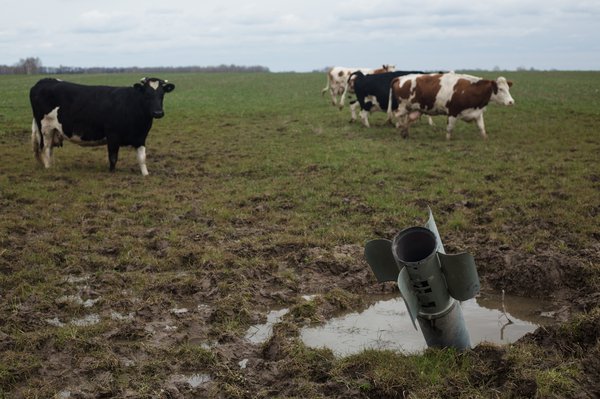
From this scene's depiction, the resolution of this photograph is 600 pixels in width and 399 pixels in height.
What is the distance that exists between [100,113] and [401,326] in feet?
27.8

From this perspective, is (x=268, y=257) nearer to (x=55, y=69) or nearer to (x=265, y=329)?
(x=265, y=329)

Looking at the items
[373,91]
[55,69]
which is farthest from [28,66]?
[373,91]

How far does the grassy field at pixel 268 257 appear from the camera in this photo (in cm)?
441

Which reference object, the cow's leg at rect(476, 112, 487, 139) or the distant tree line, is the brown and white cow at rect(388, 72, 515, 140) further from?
the distant tree line

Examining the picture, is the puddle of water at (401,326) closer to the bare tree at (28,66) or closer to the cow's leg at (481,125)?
the cow's leg at (481,125)

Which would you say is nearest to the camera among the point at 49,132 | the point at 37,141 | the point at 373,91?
the point at 49,132

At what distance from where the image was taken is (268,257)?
7.18m

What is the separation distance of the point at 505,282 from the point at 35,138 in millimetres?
10014

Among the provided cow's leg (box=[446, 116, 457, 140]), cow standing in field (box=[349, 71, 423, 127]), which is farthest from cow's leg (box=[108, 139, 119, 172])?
cow standing in field (box=[349, 71, 423, 127])

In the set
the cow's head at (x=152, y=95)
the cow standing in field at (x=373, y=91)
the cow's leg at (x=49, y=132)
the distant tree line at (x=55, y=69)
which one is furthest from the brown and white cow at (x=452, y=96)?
the distant tree line at (x=55, y=69)

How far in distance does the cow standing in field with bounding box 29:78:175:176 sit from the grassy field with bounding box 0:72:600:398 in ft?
2.38

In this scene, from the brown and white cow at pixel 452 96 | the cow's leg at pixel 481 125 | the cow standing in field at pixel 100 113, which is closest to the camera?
the cow standing in field at pixel 100 113

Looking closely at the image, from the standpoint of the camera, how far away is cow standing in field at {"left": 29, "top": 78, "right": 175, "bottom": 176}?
11875 mm

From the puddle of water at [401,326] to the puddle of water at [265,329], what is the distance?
320 millimetres
